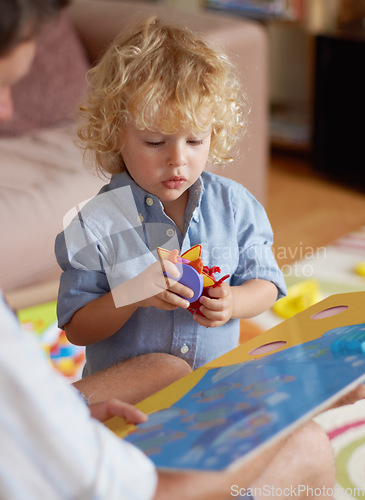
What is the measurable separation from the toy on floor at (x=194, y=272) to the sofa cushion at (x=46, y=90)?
3.07ft

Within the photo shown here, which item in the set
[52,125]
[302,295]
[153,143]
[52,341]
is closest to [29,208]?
[52,341]

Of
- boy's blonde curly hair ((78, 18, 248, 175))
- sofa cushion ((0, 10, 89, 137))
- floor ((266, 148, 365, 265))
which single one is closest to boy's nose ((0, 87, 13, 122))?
boy's blonde curly hair ((78, 18, 248, 175))

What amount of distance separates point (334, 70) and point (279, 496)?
1.68 m

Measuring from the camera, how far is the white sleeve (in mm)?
410

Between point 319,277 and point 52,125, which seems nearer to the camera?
point 319,277

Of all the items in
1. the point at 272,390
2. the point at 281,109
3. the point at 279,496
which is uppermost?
the point at 272,390

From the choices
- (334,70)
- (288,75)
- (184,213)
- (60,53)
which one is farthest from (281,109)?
(184,213)

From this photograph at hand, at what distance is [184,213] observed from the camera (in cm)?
70

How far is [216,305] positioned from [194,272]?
0.16 ft

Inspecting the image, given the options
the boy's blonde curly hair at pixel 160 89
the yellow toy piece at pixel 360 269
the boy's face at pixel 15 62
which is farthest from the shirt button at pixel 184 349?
the yellow toy piece at pixel 360 269

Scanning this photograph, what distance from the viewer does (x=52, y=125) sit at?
154cm

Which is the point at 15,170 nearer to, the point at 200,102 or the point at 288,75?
the point at 200,102

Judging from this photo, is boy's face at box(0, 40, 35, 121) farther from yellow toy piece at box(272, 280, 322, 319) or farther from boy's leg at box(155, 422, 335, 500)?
yellow toy piece at box(272, 280, 322, 319)

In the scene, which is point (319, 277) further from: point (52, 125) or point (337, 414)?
point (52, 125)
